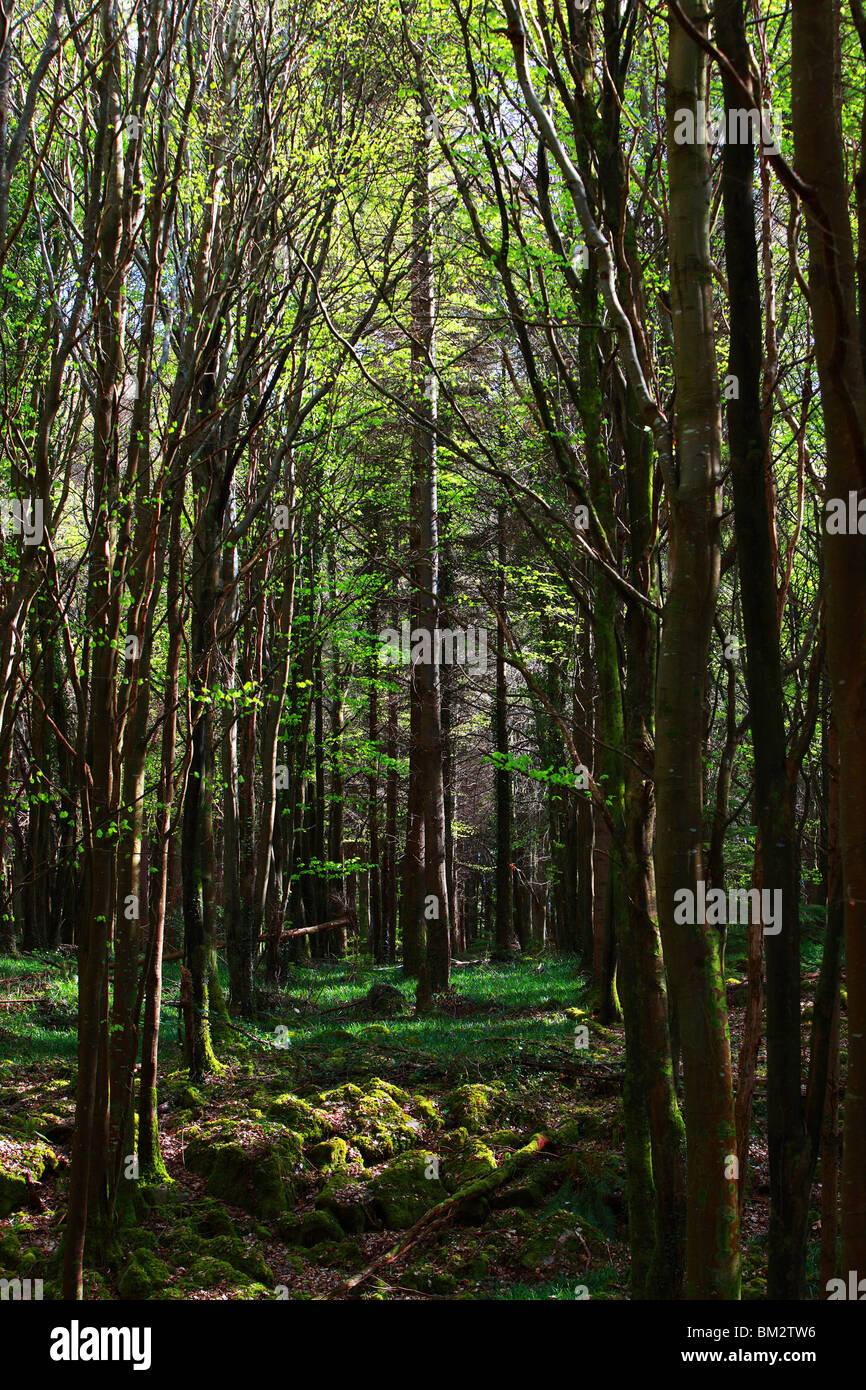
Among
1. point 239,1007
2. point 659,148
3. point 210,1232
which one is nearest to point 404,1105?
point 210,1232

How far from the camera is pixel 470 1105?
7.24m

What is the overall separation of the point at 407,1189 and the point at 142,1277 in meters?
2.06

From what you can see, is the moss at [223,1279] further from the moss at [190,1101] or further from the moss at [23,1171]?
the moss at [190,1101]

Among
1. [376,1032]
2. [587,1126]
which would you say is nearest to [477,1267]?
[587,1126]

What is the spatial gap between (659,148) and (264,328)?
2.19 m

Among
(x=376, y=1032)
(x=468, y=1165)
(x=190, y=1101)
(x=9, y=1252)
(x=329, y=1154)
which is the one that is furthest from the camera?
(x=376, y=1032)

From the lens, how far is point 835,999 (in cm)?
260

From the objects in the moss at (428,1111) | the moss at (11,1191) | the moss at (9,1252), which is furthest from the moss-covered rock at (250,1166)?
the moss at (9,1252)

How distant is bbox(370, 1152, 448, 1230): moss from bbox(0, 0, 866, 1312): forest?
0.09ft

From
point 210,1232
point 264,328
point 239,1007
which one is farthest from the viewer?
point 239,1007

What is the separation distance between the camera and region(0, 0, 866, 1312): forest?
2377mm

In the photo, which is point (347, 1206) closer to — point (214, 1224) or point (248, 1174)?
point (248, 1174)

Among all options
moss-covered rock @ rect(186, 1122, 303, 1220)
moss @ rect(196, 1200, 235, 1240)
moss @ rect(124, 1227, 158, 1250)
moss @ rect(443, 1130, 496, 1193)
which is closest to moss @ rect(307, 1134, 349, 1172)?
moss-covered rock @ rect(186, 1122, 303, 1220)
